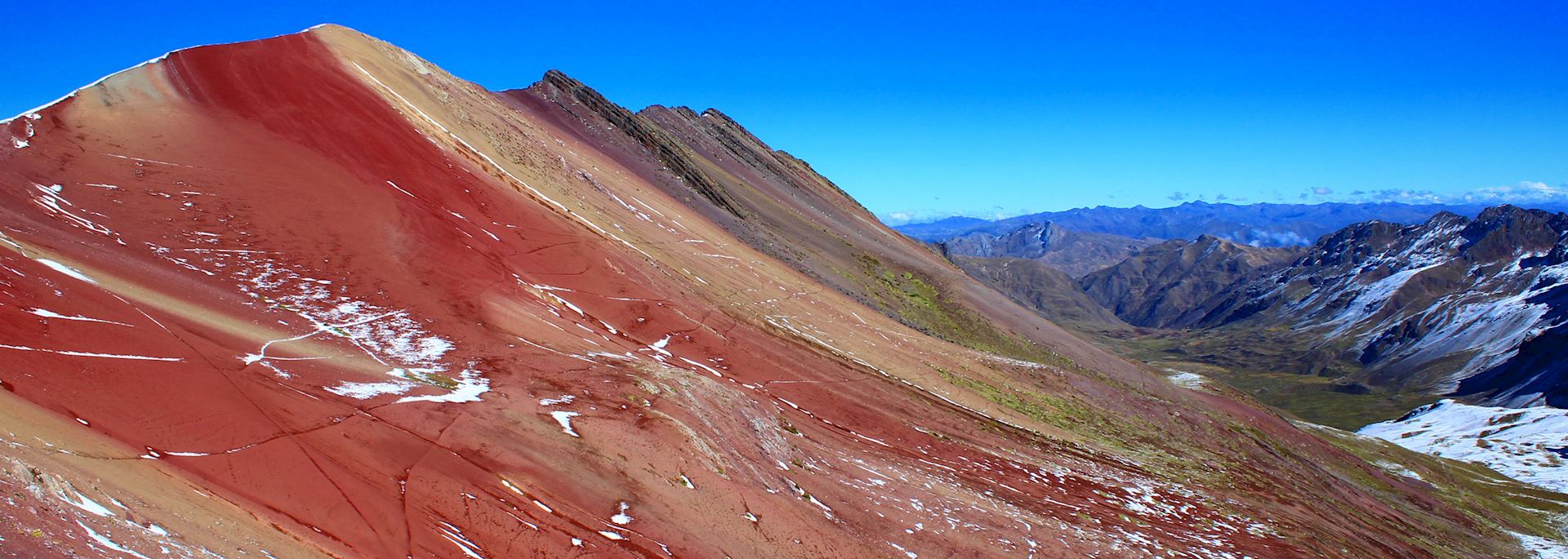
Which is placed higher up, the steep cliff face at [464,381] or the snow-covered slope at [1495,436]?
the steep cliff face at [464,381]

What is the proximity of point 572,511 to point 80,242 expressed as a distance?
15.1 m

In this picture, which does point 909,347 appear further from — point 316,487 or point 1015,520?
point 316,487

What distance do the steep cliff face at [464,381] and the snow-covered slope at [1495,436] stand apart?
6387 cm

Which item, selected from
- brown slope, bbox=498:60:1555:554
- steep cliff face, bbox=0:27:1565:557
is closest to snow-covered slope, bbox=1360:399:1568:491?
brown slope, bbox=498:60:1555:554

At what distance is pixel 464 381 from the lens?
22078 mm

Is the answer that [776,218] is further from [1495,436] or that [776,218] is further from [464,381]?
[1495,436]

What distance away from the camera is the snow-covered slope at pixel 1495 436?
111125 millimetres

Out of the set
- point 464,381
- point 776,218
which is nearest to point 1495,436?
point 776,218

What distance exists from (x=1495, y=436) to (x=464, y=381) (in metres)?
156

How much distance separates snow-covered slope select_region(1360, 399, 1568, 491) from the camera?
4375 inches

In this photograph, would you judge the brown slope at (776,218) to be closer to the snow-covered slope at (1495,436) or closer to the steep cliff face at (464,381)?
the steep cliff face at (464,381)

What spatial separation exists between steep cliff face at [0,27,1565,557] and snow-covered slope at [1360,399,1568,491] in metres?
63.9

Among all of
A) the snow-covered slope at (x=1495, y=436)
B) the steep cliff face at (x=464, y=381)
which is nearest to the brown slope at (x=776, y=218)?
the steep cliff face at (x=464, y=381)

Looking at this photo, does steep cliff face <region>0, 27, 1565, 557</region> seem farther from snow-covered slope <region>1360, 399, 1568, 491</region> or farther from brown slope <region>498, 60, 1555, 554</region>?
snow-covered slope <region>1360, 399, 1568, 491</region>
